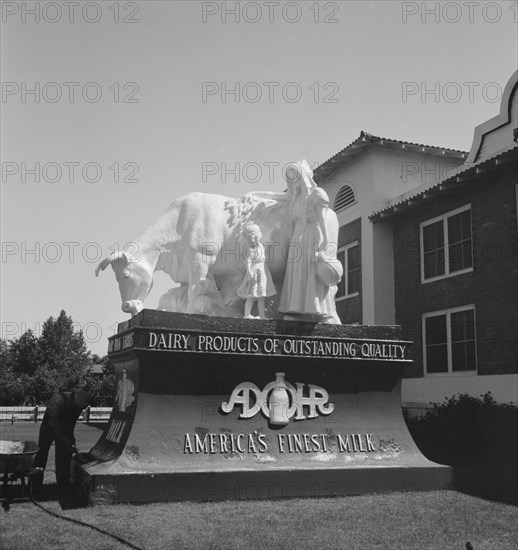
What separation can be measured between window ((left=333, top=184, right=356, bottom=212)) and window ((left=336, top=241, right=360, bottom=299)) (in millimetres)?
1421

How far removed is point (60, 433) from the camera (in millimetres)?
8633

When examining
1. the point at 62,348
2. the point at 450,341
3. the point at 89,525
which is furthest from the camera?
the point at 62,348

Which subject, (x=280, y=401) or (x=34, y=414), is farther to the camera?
(x=34, y=414)

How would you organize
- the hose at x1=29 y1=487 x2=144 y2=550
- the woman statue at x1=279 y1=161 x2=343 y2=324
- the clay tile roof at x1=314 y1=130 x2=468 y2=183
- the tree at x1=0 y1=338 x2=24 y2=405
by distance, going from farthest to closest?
the tree at x1=0 y1=338 x2=24 y2=405 → the clay tile roof at x1=314 y1=130 x2=468 y2=183 → the woman statue at x1=279 y1=161 x2=343 y2=324 → the hose at x1=29 y1=487 x2=144 y2=550

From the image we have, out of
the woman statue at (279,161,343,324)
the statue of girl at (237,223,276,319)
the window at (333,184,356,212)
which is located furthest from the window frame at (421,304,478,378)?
the statue of girl at (237,223,276,319)

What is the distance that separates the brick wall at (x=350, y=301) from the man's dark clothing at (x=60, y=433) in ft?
44.5

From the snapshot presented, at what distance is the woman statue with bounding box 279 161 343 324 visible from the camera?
928cm

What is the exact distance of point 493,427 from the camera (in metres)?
14.9

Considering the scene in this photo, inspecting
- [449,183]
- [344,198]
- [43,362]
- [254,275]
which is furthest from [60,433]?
→ [43,362]

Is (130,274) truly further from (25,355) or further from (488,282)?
(25,355)

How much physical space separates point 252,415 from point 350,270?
47.1ft

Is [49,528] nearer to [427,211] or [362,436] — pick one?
[362,436]

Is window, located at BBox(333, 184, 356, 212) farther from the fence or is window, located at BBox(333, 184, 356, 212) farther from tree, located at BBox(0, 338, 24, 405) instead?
tree, located at BBox(0, 338, 24, 405)

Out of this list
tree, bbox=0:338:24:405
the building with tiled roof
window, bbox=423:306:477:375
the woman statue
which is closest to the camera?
the woman statue
